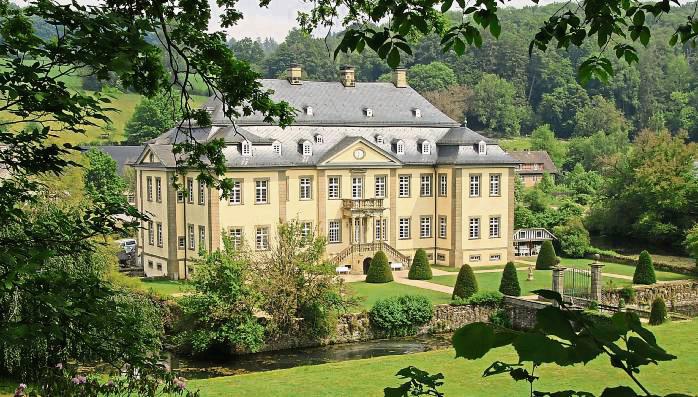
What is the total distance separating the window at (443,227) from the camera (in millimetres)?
35281

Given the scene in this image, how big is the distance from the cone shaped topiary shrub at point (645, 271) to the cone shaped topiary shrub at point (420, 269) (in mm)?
6955

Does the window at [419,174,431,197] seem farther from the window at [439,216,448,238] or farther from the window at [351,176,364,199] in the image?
the window at [351,176,364,199]

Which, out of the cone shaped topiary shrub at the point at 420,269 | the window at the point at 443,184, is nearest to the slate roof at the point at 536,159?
the window at the point at 443,184

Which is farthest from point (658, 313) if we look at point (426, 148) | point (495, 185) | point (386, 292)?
point (426, 148)

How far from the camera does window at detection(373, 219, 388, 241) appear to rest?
112ft

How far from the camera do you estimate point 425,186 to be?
35281mm

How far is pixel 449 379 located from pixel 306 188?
1622cm

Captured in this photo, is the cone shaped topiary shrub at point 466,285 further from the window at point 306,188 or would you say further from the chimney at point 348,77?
the chimney at point 348,77

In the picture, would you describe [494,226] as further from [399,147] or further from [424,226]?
[399,147]

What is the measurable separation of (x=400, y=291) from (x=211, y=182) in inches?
844

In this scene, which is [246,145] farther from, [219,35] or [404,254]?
[219,35]

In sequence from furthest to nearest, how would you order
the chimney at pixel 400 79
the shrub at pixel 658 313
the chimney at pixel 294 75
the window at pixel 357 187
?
the chimney at pixel 400 79 < the chimney at pixel 294 75 < the window at pixel 357 187 < the shrub at pixel 658 313

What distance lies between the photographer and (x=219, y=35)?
23.5 ft

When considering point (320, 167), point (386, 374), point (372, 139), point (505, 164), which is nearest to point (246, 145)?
point (320, 167)
